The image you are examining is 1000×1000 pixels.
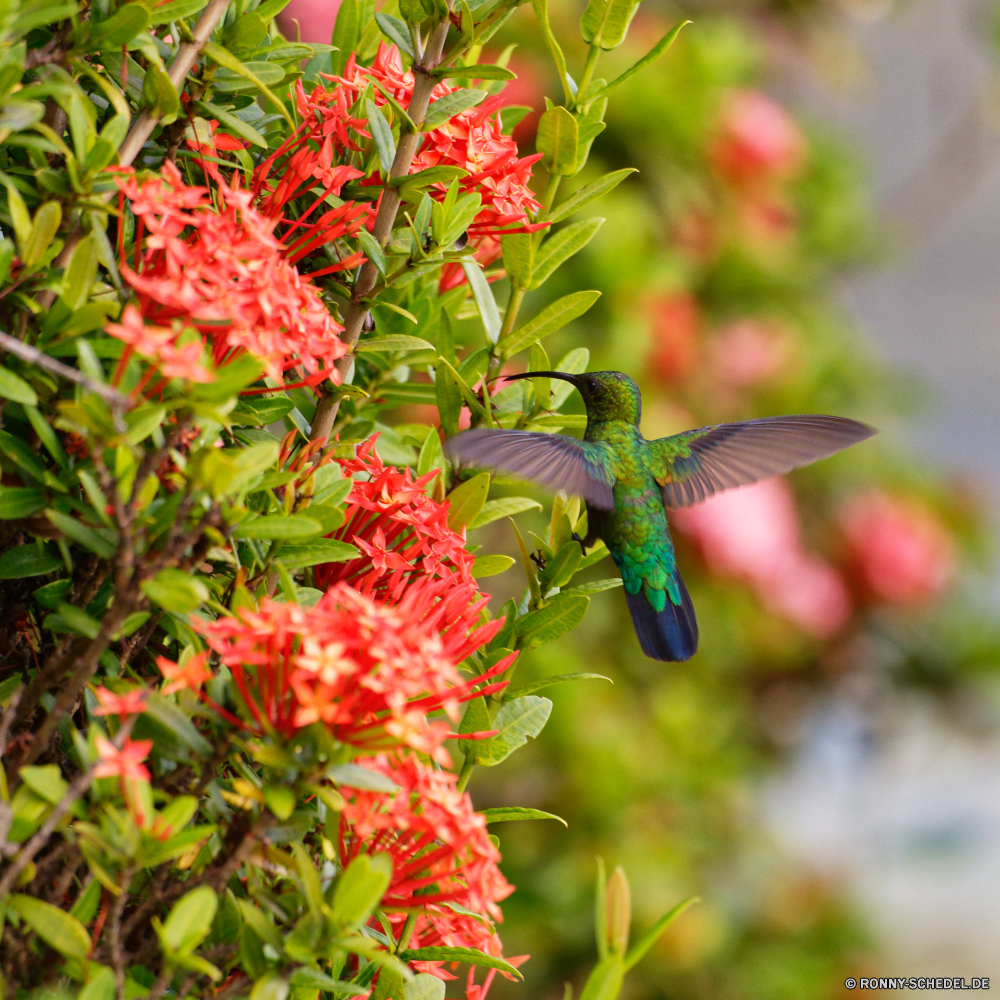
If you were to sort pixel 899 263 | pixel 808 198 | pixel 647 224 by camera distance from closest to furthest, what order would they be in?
1. pixel 647 224
2. pixel 808 198
3. pixel 899 263

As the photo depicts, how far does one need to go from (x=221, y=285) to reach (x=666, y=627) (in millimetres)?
632

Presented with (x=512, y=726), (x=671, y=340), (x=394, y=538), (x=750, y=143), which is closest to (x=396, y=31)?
(x=394, y=538)

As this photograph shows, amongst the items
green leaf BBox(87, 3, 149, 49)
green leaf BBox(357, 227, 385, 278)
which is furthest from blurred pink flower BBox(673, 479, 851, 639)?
green leaf BBox(87, 3, 149, 49)

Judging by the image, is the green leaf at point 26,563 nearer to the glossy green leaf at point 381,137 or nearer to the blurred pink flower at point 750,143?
the glossy green leaf at point 381,137

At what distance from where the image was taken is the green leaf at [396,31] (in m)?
0.50

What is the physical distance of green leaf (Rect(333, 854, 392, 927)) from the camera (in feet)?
1.21

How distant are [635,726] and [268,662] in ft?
5.86

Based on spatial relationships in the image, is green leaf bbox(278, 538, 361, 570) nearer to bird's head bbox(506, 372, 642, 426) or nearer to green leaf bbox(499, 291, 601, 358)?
green leaf bbox(499, 291, 601, 358)

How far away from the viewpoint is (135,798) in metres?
0.35

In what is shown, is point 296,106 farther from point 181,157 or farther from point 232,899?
point 232,899

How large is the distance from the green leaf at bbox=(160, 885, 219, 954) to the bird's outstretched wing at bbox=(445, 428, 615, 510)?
244 millimetres

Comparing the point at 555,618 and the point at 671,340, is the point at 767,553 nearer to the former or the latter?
the point at 671,340

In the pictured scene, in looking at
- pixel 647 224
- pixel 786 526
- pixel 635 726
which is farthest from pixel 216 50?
pixel 786 526

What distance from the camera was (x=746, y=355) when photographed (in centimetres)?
232
